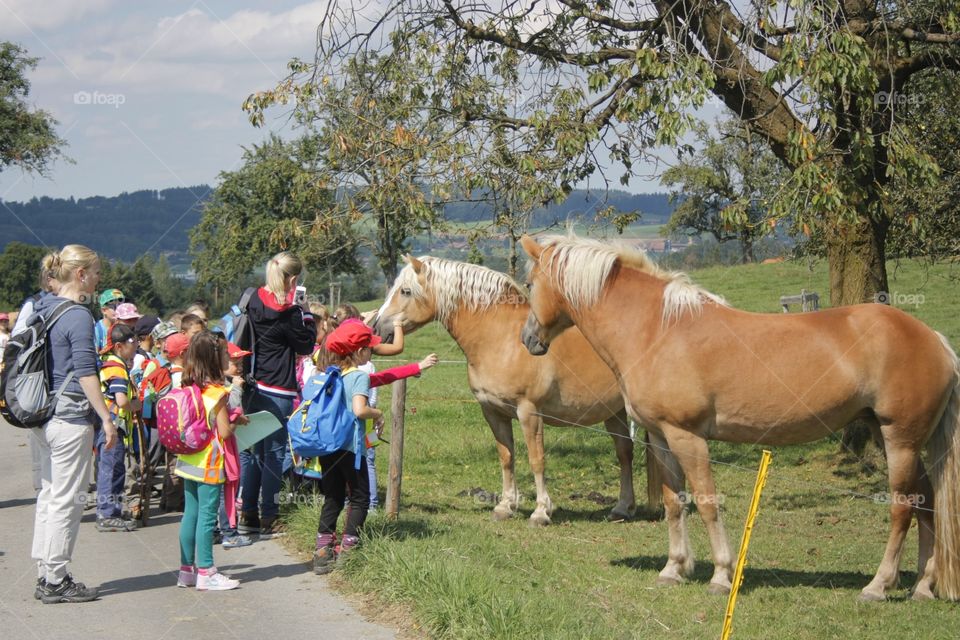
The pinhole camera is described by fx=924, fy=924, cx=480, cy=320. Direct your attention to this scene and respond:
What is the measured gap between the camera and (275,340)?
7480mm

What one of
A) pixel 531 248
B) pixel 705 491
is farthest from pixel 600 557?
pixel 531 248

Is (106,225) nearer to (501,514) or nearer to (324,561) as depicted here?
(501,514)

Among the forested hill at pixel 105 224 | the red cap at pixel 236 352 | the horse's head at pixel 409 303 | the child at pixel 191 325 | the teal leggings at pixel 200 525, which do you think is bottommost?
the teal leggings at pixel 200 525

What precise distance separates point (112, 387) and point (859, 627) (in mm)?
5692

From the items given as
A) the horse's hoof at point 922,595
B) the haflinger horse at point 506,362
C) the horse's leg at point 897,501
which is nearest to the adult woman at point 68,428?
the haflinger horse at point 506,362

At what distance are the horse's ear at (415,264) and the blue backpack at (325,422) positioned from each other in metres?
2.67

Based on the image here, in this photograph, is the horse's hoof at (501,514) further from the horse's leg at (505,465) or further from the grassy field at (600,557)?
the grassy field at (600,557)

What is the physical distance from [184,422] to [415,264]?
332 centimetres

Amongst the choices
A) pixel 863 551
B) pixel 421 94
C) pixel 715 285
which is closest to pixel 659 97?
pixel 421 94

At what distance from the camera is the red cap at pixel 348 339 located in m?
6.11

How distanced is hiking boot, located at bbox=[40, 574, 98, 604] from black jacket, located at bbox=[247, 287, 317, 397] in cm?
222

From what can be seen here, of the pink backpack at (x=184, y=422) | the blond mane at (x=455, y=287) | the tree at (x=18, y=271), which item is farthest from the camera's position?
the tree at (x=18, y=271)

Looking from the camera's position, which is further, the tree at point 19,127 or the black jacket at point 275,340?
the tree at point 19,127

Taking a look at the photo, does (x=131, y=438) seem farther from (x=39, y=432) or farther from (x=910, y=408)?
(x=910, y=408)
